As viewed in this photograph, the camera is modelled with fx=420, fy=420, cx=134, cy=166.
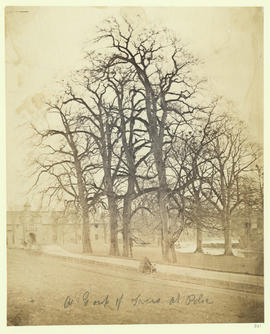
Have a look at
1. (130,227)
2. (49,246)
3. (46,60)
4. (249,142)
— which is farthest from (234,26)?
(49,246)

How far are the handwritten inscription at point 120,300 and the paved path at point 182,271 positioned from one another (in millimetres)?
208

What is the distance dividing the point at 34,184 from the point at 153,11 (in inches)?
74.3

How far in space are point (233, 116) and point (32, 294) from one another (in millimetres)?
2398

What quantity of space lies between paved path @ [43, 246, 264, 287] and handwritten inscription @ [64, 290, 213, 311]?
0.21 meters

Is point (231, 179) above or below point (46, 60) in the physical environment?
below

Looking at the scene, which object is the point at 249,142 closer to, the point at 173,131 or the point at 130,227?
the point at 173,131

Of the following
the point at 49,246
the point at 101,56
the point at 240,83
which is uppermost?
the point at 101,56

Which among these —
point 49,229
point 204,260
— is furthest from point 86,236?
point 204,260

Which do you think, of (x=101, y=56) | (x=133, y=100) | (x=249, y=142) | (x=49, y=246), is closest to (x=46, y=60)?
(x=101, y=56)

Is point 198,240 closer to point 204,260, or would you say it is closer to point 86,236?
point 204,260

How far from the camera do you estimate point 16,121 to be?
12.3ft

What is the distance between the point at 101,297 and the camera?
368cm

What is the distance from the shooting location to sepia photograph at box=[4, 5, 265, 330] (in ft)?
12.2

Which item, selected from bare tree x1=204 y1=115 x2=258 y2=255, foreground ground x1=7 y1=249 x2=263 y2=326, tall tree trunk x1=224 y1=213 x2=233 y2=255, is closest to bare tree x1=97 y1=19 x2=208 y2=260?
bare tree x1=204 y1=115 x2=258 y2=255
